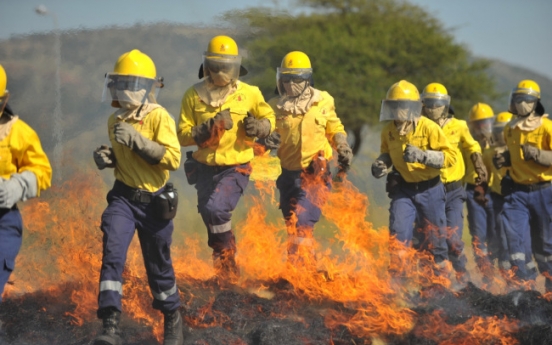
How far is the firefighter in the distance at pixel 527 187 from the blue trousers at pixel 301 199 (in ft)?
8.47

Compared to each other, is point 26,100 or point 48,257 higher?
point 26,100

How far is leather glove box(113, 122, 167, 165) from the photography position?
6297mm

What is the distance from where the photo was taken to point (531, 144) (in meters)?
10.2

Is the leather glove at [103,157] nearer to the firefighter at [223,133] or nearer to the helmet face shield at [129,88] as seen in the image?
the helmet face shield at [129,88]

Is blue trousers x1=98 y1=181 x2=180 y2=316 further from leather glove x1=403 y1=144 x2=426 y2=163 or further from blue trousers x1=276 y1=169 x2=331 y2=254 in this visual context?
leather glove x1=403 y1=144 x2=426 y2=163

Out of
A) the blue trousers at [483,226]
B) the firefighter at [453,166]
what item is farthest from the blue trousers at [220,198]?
the blue trousers at [483,226]

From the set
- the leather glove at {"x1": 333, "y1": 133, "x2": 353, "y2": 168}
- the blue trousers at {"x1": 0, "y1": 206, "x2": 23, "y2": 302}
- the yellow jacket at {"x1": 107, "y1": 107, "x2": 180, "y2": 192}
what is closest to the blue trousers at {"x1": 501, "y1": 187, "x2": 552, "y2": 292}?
the leather glove at {"x1": 333, "y1": 133, "x2": 353, "y2": 168}

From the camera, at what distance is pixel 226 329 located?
743cm

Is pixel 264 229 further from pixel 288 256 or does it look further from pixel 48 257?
A: pixel 48 257

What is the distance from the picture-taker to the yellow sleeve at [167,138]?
656 cm

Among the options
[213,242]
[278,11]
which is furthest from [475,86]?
[213,242]

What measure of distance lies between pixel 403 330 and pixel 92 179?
4171 mm

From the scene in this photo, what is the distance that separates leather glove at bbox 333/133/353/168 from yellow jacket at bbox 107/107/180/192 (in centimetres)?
283

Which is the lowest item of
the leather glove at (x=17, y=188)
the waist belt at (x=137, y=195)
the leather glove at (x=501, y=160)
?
the leather glove at (x=501, y=160)
